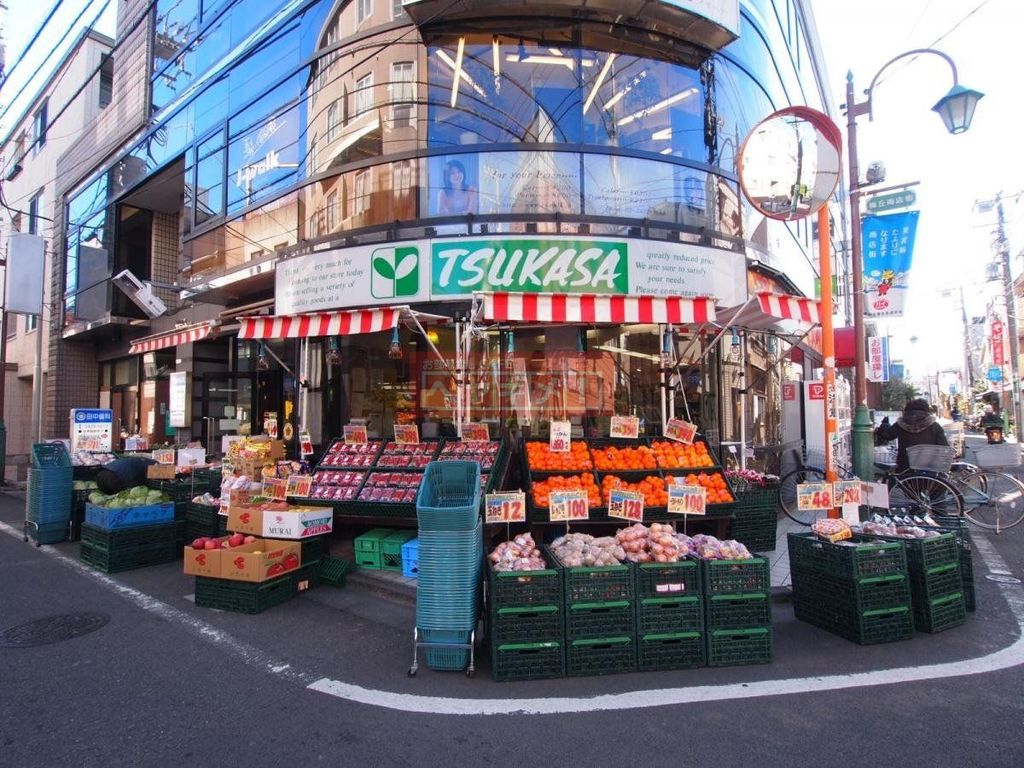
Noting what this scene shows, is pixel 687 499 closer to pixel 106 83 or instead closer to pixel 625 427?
pixel 625 427

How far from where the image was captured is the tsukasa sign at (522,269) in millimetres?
8727

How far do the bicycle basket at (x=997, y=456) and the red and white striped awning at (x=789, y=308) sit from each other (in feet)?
30.1

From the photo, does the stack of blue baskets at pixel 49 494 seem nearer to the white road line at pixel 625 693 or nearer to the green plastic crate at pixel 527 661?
the white road line at pixel 625 693

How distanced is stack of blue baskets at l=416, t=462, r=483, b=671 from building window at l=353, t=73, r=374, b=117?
8194 mm

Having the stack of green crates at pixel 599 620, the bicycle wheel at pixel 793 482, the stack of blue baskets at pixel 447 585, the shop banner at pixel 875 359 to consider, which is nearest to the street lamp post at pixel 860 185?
the bicycle wheel at pixel 793 482

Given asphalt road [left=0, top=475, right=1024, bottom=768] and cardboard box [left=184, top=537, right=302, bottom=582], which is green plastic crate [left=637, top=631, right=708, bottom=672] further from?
cardboard box [left=184, top=537, right=302, bottom=582]

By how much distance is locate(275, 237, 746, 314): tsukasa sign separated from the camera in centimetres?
873

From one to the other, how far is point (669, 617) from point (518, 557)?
1.26 metres

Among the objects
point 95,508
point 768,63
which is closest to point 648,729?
point 95,508

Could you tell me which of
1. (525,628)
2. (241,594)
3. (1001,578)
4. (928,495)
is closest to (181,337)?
(241,594)

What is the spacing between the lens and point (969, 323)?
45219 millimetres

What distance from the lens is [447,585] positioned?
14.3 ft

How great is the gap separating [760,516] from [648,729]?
484cm

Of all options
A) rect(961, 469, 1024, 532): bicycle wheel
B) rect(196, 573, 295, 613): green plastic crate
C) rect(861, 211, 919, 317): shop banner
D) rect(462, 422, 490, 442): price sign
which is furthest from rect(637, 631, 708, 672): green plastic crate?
rect(861, 211, 919, 317): shop banner
